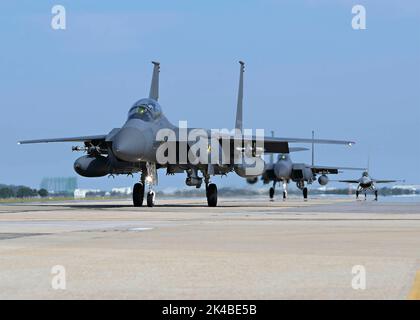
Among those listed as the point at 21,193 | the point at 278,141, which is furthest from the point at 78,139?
the point at 21,193

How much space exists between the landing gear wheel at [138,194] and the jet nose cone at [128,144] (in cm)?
421

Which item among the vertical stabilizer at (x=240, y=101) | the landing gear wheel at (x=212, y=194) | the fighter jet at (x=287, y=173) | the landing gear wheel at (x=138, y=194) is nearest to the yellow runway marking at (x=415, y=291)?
the landing gear wheel at (x=138, y=194)

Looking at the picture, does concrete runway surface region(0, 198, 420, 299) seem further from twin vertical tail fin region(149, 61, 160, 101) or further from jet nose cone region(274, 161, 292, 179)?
jet nose cone region(274, 161, 292, 179)

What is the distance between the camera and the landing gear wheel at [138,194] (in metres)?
40.1

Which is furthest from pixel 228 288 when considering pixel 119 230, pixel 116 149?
pixel 116 149

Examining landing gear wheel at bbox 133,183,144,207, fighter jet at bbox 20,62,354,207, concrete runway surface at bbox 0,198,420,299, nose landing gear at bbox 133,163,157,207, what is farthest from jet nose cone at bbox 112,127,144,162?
concrete runway surface at bbox 0,198,420,299

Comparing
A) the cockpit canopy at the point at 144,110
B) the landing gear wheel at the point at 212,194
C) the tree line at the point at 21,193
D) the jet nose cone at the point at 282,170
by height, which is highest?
the cockpit canopy at the point at 144,110

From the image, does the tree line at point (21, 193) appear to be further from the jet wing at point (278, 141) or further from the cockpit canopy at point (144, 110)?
the cockpit canopy at point (144, 110)

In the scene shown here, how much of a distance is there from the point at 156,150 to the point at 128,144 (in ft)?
9.07

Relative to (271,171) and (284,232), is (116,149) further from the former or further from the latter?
(271,171)

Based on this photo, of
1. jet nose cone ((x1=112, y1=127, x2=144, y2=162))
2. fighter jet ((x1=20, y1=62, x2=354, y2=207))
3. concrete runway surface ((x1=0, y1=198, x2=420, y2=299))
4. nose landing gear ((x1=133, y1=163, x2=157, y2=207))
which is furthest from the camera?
nose landing gear ((x1=133, y1=163, x2=157, y2=207))

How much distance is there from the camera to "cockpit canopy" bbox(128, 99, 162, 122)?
36812 millimetres

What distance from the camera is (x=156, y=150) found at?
3784cm
